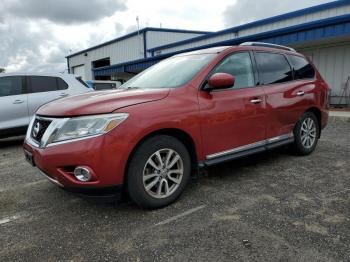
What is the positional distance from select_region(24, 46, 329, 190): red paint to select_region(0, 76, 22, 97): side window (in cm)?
417

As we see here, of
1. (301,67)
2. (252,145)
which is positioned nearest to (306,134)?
(301,67)

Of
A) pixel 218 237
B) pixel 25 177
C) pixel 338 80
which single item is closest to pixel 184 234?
pixel 218 237

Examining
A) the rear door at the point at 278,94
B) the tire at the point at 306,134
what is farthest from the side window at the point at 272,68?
the tire at the point at 306,134

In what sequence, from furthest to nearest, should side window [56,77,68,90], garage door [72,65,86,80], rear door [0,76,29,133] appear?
garage door [72,65,86,80], side window [56,77,68,90], rear door [0,76,29,133]

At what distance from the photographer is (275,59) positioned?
4.67 m

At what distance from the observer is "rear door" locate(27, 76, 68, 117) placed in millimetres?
7117

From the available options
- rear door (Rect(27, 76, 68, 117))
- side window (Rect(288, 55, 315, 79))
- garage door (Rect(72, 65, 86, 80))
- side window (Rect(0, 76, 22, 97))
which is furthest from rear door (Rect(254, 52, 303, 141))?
garage door (Rect(72, 65, 86, 80))

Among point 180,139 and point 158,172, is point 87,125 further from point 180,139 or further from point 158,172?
point 180,139

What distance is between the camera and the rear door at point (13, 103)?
22.4 feet

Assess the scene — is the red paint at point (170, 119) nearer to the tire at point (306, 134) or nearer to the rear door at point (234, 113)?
the rear door at point (234, 113)

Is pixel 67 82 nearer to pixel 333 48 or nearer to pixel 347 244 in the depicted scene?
pixel 347 244

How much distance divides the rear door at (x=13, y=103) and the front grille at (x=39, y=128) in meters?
3.93

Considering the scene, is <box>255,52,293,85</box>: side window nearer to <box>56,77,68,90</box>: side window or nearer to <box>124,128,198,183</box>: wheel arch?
<box>124,128,198,183</box>: wheel arch

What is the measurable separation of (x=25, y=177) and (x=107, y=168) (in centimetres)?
245
